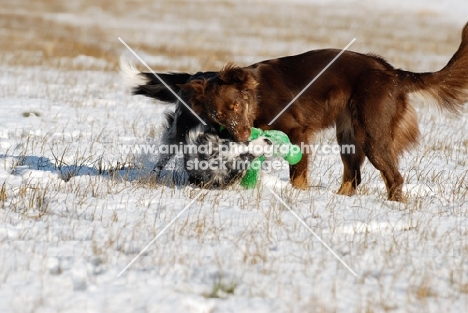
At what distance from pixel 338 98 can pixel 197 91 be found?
1.37 m

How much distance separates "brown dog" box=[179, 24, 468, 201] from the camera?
5680mm

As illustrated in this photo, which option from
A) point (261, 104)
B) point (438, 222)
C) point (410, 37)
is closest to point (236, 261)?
point (438, 222)

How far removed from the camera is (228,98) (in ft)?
18.6

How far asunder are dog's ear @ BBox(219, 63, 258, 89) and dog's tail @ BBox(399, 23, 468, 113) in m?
1.47

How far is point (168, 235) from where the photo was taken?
4293mm

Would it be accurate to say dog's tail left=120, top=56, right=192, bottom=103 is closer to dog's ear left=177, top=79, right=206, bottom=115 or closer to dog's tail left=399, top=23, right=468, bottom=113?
dog's ear left=177, top=79, right=206, bottom=115

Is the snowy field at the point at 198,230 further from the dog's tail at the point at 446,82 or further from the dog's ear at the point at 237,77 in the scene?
the dog's ear at the point at 237,77

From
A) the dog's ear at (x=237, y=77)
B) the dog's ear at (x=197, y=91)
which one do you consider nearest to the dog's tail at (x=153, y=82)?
the dog's ear at (x=197, y=91)

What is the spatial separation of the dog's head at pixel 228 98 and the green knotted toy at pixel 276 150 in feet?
0.52

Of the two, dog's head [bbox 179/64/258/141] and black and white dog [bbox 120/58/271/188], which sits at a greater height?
dog's head [bbox 179/64/258/141]

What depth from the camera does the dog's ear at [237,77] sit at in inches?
222

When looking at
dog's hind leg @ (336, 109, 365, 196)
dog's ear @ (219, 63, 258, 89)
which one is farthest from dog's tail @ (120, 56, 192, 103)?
dog's hind leg @ (336, 109, 365, 196)

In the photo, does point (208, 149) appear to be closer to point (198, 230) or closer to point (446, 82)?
point (198, 230)

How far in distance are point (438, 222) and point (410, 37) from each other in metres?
22.1
